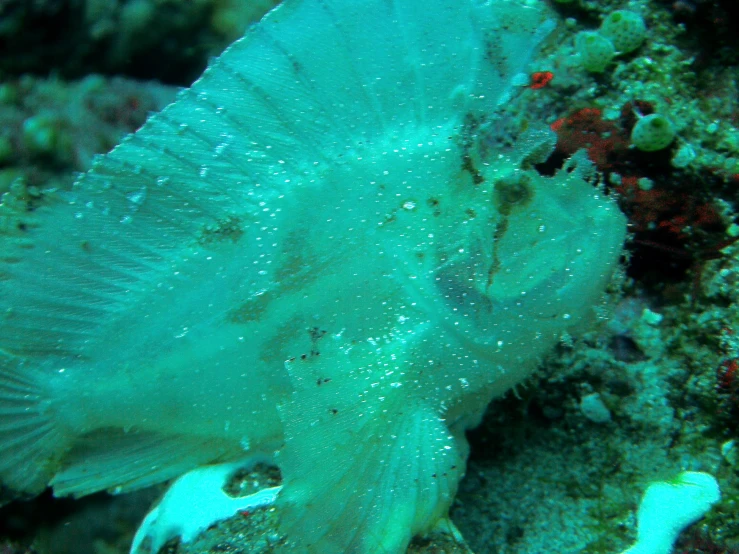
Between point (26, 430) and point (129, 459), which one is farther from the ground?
point (26, 430)

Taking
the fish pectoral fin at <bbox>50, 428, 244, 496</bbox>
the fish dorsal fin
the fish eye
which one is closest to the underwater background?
the fish eye

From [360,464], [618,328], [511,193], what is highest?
[511,193]

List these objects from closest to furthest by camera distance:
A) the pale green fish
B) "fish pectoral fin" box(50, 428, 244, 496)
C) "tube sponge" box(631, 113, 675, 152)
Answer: the pale green fish < "fish pectoral fin" box(50, 428, 244, 496) < "tube sponge" box(631, 113, 675, 152)

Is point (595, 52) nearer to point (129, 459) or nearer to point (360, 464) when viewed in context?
point (360, 464)

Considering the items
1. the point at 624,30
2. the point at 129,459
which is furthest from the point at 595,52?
the point at 129,459

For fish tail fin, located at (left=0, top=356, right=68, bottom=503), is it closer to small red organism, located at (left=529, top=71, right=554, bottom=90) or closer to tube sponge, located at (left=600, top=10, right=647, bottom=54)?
small red organism, located at (left=529, top=71, right=554, bottom=90)

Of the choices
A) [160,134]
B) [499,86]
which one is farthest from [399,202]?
[160,134]

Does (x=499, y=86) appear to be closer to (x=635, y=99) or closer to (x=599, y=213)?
(x=599, y=213)
